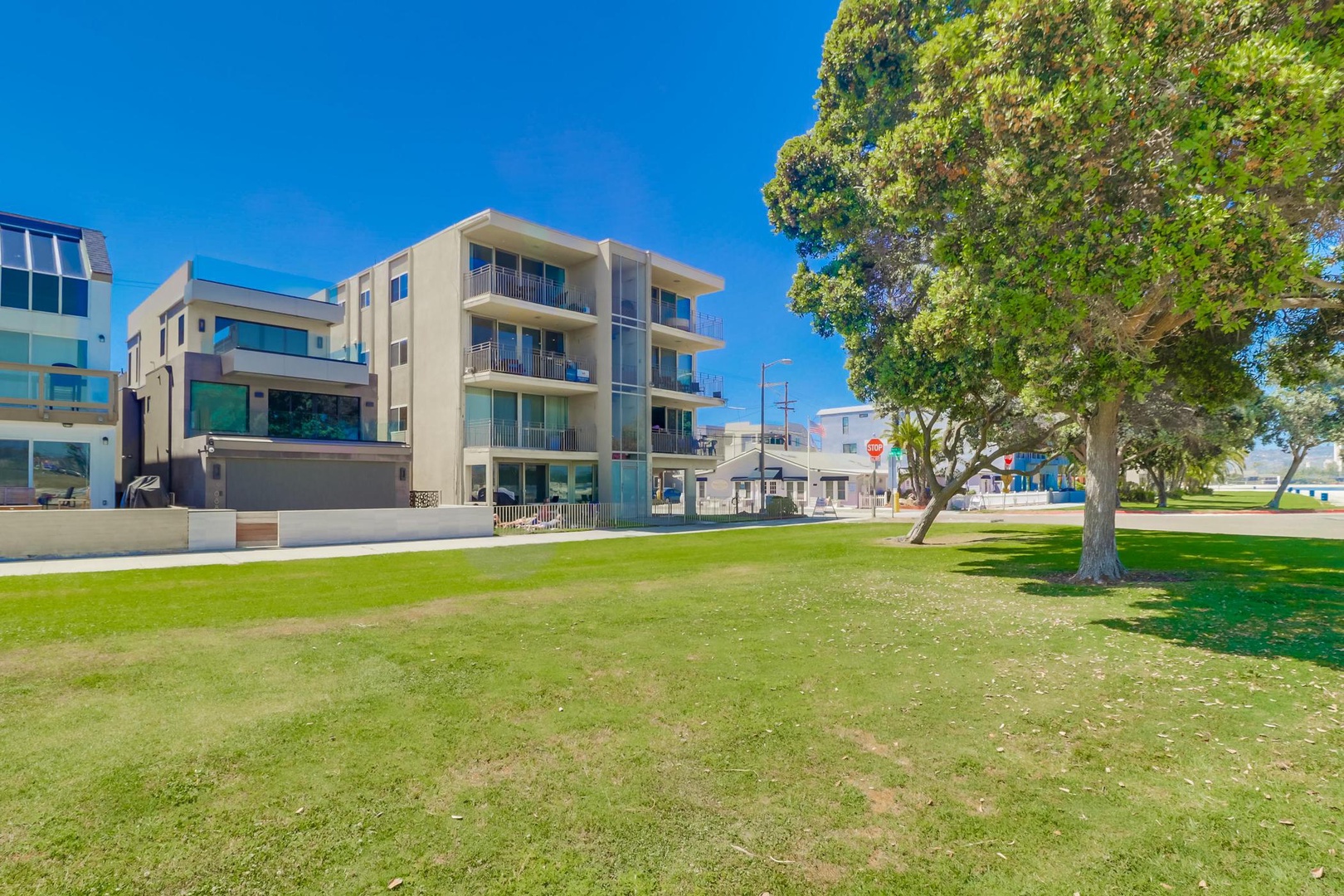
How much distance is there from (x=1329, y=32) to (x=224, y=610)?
1577 cm

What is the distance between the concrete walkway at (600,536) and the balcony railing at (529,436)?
5.14m

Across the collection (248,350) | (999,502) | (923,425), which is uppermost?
(248,350)

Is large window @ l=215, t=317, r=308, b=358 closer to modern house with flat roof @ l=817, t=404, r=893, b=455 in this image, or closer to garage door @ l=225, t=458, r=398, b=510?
garage door @ l=225, t=458, r=398, b=510

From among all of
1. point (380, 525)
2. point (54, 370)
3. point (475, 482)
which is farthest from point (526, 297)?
point (54, 370)

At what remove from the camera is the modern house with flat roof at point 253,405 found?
2317 centimetres

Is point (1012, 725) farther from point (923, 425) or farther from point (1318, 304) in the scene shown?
point (923, 425)

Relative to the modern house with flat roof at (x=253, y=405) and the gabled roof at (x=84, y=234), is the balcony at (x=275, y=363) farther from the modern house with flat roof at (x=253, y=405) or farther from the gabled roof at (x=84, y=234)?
the gabled roof at (x=84, y=234)

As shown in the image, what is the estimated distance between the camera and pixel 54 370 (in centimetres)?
2045

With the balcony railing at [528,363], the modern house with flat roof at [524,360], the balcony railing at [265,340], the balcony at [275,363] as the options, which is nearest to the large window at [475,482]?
the modern house with flat roof at [524,360]

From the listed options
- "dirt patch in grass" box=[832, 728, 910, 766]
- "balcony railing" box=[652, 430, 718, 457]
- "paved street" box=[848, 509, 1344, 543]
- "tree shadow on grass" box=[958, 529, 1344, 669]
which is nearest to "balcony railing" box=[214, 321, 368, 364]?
"balcony railing" box=[652, 430, 718, 457]

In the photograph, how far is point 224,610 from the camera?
32.1 ft

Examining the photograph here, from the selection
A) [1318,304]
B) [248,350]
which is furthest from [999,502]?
[248,350]

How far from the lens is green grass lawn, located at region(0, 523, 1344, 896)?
3562 millimetres

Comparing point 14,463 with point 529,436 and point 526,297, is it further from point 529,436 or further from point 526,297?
point 526,297
